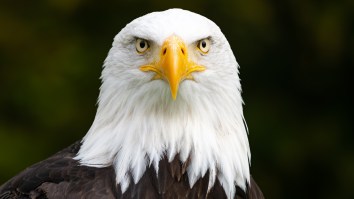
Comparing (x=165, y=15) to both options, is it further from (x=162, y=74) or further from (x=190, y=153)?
(x=190, y=153)

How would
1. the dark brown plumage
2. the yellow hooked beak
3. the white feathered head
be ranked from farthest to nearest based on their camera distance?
the white feathered head, the dark brown plumage, the yellow hooked beak

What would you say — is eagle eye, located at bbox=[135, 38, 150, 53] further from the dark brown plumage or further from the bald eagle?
the dark brown plumage

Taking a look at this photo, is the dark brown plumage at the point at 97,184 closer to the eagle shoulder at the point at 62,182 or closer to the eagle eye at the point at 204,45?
the eagle shoulder at the point at 62,182

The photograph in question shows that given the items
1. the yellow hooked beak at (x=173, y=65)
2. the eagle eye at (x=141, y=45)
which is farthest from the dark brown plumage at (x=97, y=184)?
the eagle eye at (x=141, y=45)

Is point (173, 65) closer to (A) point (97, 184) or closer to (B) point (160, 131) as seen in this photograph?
(B) point (160, 131)

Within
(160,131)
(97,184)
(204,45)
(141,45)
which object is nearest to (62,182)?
(97,184)

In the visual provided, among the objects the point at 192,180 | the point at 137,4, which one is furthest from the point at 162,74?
the point at 137,4

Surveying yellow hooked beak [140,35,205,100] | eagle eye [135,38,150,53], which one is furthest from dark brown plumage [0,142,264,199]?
eagle eye [135,38,150,53]
